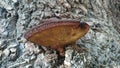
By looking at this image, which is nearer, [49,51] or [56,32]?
[56,32]

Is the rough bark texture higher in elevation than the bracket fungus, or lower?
lower

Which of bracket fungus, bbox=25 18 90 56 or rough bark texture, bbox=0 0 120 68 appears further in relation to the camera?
rough bark texture, bbox=0 0 120 68

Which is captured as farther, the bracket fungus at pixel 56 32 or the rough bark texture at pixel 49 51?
the rough bark texture at pixel 49 51

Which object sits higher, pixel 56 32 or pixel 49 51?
pixel 56 32

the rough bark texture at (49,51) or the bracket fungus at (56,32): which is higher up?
the bracket fungus at (56,32)
